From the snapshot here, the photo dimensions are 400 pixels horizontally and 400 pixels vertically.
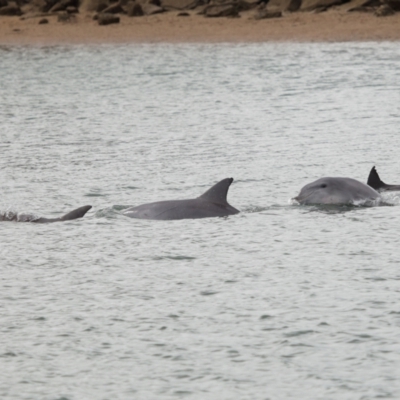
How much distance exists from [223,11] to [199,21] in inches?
35.2

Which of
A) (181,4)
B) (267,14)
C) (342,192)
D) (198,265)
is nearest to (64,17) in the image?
(181,4)

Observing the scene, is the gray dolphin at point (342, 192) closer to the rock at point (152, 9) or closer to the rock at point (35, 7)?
the rock at point (152, 9)

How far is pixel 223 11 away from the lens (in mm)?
37844

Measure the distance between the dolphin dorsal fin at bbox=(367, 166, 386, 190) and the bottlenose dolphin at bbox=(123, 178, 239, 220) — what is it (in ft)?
4.76

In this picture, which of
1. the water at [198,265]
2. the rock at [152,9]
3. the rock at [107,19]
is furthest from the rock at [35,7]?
the water at [198,265]

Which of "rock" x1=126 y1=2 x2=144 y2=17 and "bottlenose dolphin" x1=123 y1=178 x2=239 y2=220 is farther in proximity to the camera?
"rock" x1=126 y1=2 x2=144 y2=17

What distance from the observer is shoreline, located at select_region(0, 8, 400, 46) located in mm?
35062

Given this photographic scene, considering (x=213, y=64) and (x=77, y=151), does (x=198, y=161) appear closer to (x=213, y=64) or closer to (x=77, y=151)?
(x=77, y=151)

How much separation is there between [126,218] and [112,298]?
270 cm

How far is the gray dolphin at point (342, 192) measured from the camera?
10961 millimetres

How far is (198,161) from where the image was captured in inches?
570

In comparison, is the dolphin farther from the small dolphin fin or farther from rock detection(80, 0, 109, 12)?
rock detection(80, 0, 109, 12)

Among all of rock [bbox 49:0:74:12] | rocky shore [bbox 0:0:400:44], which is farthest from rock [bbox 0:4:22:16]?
rock [bbox 49:0:74:12]

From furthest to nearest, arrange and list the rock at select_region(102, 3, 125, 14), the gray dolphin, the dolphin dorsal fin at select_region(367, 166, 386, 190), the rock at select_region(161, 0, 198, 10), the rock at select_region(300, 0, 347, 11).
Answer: the rock at select_region(161, 0, 198, 10)
the rock at select_region(102, 3, 125, 14)
the rock at select_region(300, 0, 347, 11)
the dolphin dorsal fin at select_region(367, 166, 386, 190)
the gray dolphin
